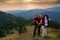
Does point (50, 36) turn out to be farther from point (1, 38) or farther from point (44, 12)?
point (1, 38)

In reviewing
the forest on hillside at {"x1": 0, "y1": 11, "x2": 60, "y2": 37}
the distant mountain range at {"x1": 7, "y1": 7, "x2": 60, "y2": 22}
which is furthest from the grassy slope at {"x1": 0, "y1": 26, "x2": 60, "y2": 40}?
the distant mountain range at {"x1": 7, "y1": 7, "x2": 60, "y2": 22}

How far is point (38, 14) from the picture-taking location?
3439mm

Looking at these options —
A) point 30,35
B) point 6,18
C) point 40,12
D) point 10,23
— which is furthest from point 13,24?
point 40,12

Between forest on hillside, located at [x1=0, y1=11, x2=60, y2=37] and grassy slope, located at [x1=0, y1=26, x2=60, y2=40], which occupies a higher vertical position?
forest on hillside, located at [x1=0, y1=11, x2=60, y2=37]

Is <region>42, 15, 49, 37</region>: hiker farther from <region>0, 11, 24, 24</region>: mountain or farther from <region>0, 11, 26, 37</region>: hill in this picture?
<region>0, 11, 24, 24</region>: mountain

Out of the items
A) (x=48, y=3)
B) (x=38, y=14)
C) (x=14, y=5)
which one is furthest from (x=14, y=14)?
(x=48, y=3)

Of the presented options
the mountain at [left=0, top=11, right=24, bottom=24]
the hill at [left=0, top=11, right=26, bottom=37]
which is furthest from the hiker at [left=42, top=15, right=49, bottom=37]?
the mountain at [left=0, top=11, right=24, bottom=24]

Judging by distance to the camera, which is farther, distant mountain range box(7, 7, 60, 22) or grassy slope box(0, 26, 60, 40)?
distant mountain range box(7, 7, 60, 22)

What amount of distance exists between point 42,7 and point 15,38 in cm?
76

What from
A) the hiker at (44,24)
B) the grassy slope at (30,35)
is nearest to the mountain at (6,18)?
the grassy slope at (30,35)

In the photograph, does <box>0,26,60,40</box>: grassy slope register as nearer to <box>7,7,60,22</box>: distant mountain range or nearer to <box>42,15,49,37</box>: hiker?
<box>42,15,49,37</box>: hiker

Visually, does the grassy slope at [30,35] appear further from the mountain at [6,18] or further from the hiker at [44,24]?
the mountain at [6,18]

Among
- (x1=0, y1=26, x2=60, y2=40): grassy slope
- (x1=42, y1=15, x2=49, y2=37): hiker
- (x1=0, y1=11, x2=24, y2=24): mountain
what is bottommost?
Answer: (x1=0, y1=26, x2=60, y2=40): grassy slope

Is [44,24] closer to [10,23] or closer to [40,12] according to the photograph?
[40,12]
